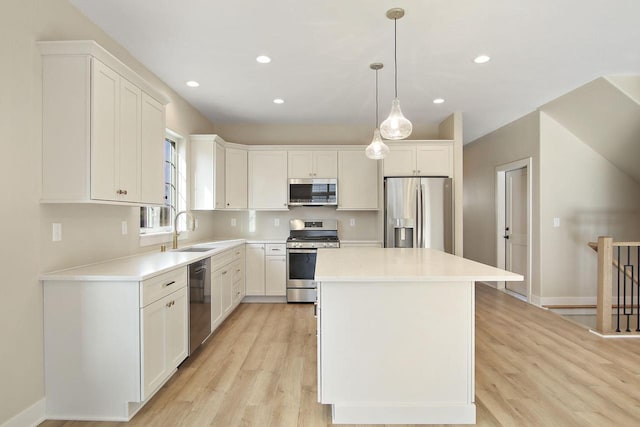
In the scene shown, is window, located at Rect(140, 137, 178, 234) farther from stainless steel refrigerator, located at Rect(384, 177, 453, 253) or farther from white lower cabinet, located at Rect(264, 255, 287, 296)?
stainless steel refrigerator, located at Rect(384, 177, 453, 253)

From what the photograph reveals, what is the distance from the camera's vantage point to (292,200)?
4.92 m

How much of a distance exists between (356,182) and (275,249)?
4.92 ft

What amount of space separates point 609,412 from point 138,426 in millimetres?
2837

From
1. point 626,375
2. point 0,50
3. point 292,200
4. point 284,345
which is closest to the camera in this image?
point 0,50

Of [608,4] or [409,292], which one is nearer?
[409,292]

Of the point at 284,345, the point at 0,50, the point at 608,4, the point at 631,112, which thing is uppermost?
the point at 608,4

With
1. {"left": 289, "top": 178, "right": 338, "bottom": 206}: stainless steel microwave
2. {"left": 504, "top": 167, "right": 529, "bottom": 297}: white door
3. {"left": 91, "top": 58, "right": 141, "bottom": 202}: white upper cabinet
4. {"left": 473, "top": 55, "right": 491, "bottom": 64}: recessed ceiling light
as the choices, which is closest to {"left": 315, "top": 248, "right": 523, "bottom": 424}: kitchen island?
{"left": 91, "top": 58, "right": 141, "bottom": 202}: white upper cabinet

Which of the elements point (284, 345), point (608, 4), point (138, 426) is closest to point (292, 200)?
point (284, 345)

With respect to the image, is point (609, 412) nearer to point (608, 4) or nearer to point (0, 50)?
point (608, 4)

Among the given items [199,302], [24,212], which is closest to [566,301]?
[199,302]

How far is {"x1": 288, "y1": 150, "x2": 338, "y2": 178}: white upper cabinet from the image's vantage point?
4.93 m

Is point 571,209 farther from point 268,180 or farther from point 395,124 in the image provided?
point 268,180

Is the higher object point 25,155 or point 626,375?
point 25,155

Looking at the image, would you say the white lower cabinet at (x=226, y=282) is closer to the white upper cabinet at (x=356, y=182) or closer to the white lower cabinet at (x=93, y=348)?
the white lower cabinet at (x=93, y=348)
